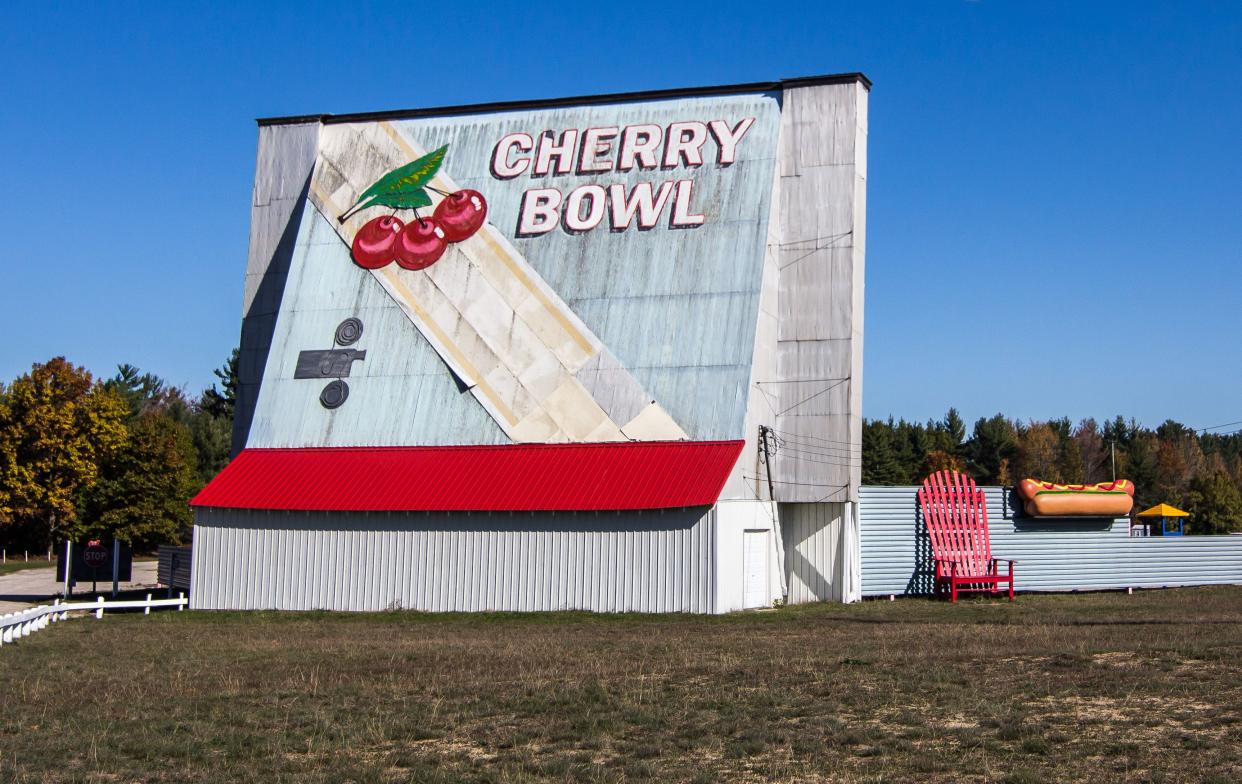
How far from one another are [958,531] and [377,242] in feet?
64.2

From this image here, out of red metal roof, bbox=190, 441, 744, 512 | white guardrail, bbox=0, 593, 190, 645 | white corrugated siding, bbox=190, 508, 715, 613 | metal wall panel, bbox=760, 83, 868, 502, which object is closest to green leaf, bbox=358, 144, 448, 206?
red metal roof, bbox=190, 441, 744, 512

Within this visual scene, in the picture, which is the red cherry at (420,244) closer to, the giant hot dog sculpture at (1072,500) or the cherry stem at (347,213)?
the cherry stem at (347,213)

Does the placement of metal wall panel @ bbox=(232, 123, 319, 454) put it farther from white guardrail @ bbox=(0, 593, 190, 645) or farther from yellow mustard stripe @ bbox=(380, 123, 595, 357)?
white guardrail @ bbox=(0, 593, 190, 645)

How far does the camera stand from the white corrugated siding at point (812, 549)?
39156 mm

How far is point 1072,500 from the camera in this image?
39844 mm

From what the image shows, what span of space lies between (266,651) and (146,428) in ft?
145

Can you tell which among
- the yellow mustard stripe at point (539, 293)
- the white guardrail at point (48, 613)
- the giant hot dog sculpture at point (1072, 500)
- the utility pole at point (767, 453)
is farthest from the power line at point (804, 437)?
the white guardrail at point (48, 613)

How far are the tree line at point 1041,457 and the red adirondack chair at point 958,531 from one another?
226 feet

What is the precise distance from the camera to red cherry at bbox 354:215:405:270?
42.2m

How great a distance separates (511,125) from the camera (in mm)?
43219

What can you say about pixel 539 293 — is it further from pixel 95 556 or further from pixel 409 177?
pixel 95 556

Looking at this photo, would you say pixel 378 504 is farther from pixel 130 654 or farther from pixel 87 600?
pixel 87 600

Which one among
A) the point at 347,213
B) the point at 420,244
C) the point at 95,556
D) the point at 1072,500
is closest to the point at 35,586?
the point at 95,556

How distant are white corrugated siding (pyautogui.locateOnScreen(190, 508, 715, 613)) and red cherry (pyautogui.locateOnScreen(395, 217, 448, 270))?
347 inches
